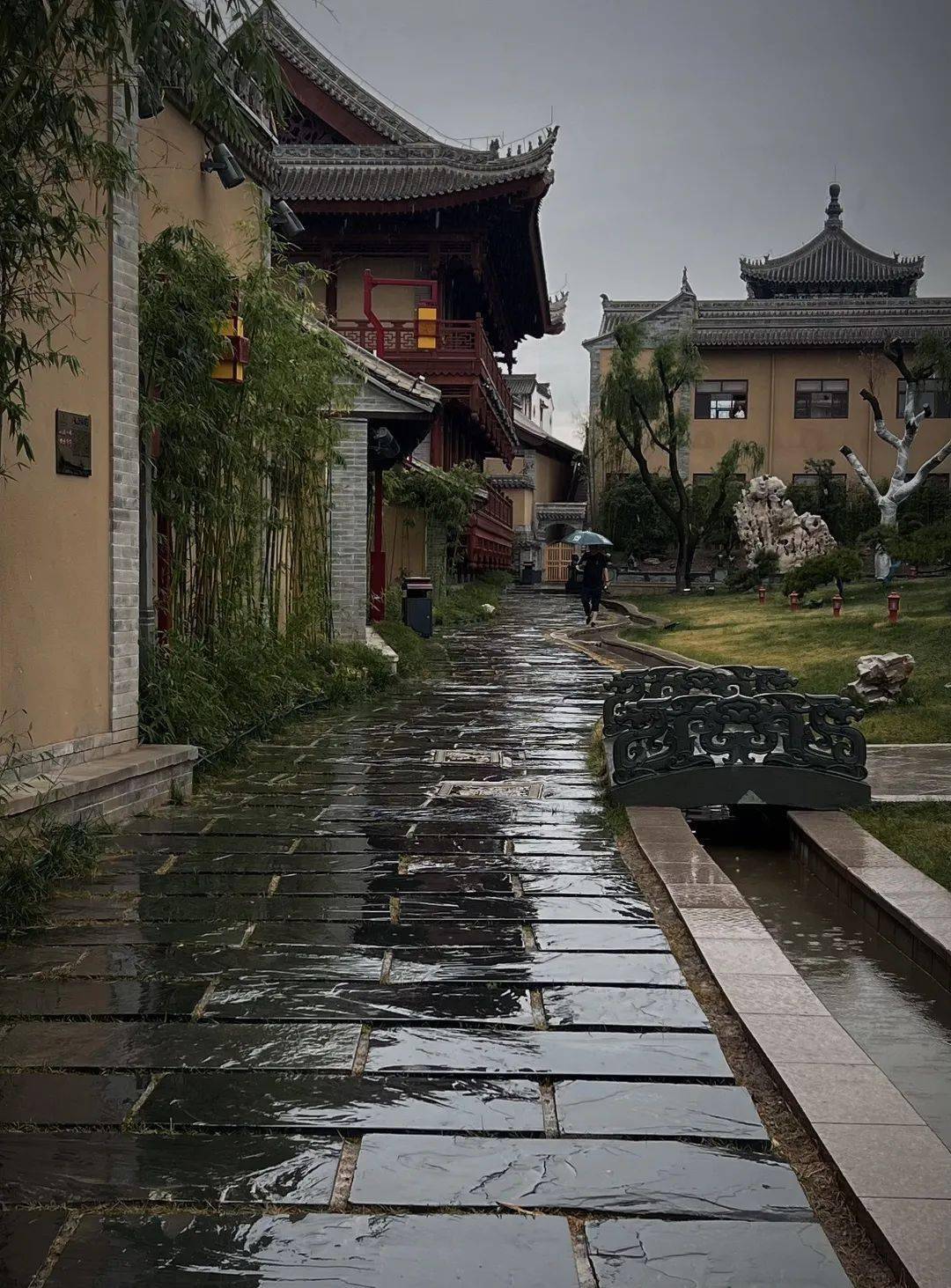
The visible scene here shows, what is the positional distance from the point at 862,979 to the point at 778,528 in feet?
86.7

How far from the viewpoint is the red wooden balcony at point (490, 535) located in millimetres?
28922

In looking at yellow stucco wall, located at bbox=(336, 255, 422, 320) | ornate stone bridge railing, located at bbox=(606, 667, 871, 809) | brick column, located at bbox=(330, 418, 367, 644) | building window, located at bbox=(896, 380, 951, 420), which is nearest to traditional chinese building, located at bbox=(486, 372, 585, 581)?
building window, located at bbox=(896, 380, 951, 420)

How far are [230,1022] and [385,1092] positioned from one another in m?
0.61

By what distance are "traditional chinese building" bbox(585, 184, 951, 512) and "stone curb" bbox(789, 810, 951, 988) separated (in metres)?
33.7

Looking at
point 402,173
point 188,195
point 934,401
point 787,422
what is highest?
point 402,173

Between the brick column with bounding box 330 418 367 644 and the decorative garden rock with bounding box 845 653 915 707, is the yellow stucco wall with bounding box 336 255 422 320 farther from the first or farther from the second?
the decorative garden rock with bounding box 845 653 915 707

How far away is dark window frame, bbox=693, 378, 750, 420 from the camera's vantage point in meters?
40.2

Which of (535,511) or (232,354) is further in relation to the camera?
(535,511)

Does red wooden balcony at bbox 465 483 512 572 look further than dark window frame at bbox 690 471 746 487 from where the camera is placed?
No

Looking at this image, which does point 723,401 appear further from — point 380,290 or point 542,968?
point 542,968

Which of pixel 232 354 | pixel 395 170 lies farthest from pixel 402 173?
pixel 232 354

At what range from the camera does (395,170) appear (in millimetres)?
21500

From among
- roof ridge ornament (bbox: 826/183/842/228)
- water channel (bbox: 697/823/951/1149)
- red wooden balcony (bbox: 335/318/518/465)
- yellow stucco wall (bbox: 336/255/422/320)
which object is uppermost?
roof ridge ornament (bbox: 826/183/842/228)

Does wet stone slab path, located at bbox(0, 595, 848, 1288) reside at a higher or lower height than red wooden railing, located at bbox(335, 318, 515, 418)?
lower
